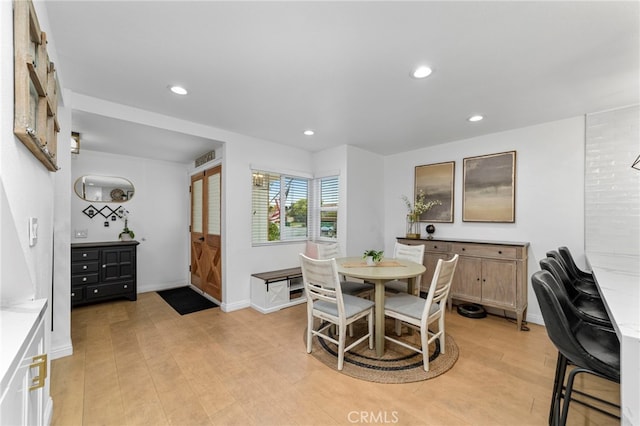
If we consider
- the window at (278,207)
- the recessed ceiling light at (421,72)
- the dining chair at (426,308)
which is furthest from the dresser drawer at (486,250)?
the window at (278,207)

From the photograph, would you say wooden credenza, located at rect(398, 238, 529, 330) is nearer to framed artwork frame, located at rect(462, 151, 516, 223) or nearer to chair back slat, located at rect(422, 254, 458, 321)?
framed artwork frame, located at rect(462, 151, 516, 223)

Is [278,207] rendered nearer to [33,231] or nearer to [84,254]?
[84,254]

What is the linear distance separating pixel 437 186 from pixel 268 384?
11.9 feet

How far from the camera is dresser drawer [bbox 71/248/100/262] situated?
3.76 m

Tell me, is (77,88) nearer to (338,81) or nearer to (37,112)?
(37,112)

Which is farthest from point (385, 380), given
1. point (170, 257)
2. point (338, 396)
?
point (170, 257)

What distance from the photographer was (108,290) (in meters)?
3.97

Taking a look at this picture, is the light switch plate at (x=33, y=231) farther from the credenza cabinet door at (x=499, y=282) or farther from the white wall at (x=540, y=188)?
the white wall at (x=540, y=188)

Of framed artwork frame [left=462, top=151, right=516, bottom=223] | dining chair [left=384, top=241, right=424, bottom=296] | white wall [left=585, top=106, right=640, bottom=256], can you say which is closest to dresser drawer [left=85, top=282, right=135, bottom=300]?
dining chair [left=384, top=241, right=424, bottom=296]

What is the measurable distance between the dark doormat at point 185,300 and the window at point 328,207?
2.10 m

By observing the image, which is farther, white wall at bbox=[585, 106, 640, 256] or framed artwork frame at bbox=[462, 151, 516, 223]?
framed artwork frame at bbox=[462, 151, 516, 223]

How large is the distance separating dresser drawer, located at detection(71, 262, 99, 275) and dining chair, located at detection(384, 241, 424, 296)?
415 cm

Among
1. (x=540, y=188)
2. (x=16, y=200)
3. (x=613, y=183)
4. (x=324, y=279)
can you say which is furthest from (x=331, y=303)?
(x=613, y=183)

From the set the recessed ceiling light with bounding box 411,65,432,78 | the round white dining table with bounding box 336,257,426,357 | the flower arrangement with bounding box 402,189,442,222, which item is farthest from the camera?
the flower arrangement with bounding box 402,189,442,222
